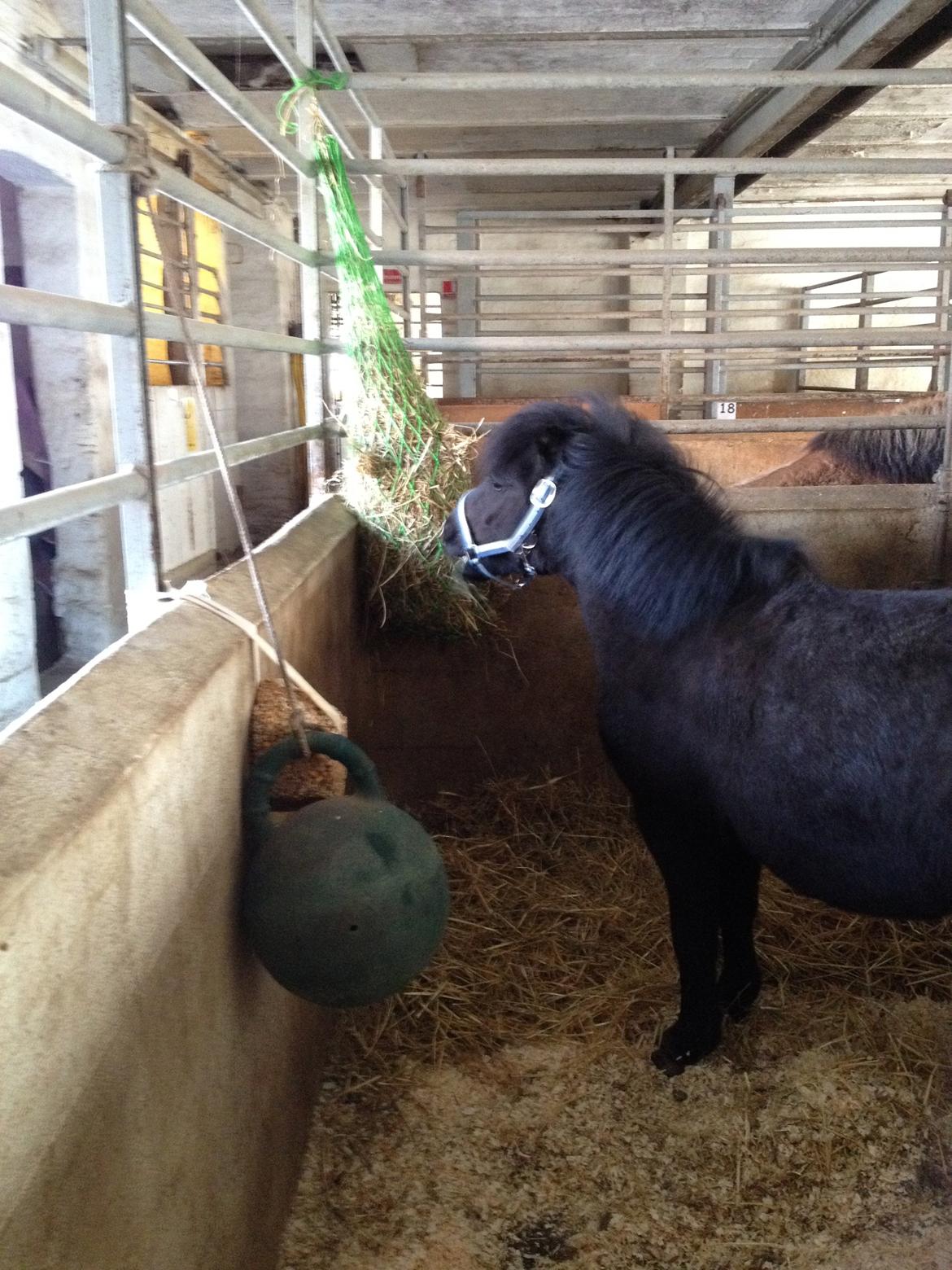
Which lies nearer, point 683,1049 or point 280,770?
point 280,770

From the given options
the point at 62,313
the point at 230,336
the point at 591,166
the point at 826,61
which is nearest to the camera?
the point at 62,313

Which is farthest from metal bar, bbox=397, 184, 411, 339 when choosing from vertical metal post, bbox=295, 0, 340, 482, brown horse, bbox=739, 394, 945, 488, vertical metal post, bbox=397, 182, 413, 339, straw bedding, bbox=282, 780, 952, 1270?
straw bedding, bbox=282, 780, 952, 1270

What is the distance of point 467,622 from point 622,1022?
1318 millimetres

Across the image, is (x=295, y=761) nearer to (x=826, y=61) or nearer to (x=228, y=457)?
(x=228, y=457)

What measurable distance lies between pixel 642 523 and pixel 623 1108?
127cm

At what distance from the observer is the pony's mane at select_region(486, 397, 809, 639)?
199cm

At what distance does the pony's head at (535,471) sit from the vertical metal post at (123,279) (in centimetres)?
100

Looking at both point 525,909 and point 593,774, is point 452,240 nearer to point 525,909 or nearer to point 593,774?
point 593,774

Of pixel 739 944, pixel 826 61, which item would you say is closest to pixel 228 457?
pixel 739 944

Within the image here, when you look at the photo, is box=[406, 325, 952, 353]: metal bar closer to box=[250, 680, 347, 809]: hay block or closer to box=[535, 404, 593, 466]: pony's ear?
box=[535, 404, 593, 466]: pony's ear

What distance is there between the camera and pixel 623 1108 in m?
2.12

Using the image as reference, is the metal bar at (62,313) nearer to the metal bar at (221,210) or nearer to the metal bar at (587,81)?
the metal bar at (221,210)

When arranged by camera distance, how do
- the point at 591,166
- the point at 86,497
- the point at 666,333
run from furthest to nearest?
the point at 666,333 < the point at 591,166 < the point at 86,497

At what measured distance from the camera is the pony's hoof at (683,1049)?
7.27 ft
